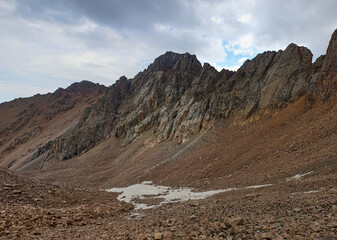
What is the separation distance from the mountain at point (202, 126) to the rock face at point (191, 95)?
0.53 feet

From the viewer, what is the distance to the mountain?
2205 cm

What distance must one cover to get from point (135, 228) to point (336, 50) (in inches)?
1191

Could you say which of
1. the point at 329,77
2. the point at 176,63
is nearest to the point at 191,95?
the point at 176,63

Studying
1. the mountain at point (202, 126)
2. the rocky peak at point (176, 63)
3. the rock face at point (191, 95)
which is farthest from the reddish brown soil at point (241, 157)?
the rocky peak at point (176, 63)

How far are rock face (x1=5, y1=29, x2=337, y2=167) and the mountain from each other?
0.16m

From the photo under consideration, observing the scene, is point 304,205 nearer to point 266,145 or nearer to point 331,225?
point 331,225

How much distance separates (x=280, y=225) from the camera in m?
5.90

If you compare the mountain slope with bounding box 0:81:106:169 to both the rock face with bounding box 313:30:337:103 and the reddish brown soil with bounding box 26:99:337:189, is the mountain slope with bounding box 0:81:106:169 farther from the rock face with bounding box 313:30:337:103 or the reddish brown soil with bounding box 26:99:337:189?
the rock face with bounding box 313:30:337:103

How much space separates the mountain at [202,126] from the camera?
2205 centimetres

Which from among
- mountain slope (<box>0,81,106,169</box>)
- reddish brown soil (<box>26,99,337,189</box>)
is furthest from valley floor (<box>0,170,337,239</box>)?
mountain slope (<box>0,81,106,169</box>)

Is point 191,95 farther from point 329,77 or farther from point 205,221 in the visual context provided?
point 205,221

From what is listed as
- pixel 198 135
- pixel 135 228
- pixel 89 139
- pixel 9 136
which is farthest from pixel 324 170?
pixel 9 136

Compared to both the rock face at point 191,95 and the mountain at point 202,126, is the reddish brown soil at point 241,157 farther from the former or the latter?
the rock face at point 191,95

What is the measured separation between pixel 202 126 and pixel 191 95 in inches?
431
